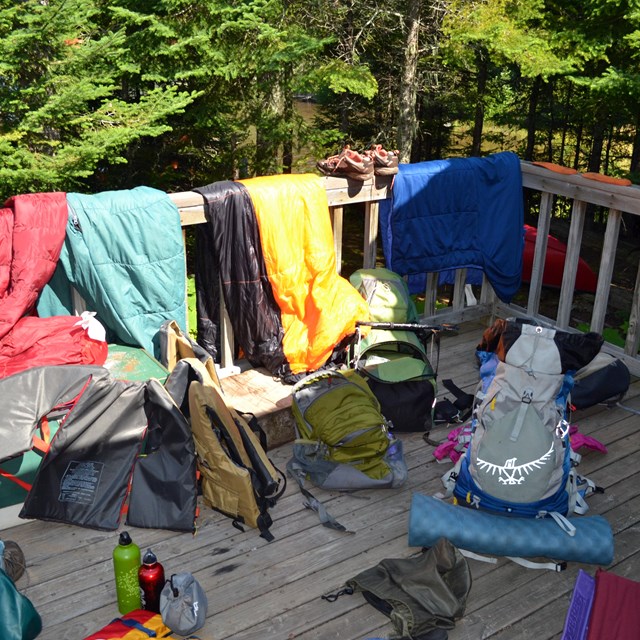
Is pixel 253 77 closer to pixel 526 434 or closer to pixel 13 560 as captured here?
pixel 526 434

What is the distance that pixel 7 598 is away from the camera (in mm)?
2805

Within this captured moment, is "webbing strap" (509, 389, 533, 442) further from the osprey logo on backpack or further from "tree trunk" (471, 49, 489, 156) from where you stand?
"tree trunk" (471, 49, 489, 156)

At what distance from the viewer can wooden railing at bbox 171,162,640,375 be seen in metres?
4.62

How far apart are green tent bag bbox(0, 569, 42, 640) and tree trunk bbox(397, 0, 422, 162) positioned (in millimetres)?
8684

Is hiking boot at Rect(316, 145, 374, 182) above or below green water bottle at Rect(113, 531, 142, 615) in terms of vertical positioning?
above

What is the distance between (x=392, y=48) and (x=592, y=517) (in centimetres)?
985

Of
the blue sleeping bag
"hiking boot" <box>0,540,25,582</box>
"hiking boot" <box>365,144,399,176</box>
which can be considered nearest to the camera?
"hiking boot" <box>0,540,25,582</box>

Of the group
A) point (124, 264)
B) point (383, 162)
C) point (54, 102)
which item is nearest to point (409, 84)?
point (54, 102)

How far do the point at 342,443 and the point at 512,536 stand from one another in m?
0.95

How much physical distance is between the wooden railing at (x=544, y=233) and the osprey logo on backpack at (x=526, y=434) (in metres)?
1.08

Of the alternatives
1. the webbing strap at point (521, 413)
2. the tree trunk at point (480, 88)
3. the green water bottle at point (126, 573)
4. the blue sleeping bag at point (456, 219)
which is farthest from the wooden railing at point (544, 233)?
the tree trunk at point (480, 88)

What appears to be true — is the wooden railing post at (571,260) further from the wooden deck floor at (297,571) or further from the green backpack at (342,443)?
the green backpack at (342,443)

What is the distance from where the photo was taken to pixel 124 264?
400cm

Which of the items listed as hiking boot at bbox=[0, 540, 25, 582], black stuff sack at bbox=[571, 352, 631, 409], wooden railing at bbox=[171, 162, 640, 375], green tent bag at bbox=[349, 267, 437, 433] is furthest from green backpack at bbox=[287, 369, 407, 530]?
hiking boot at bbox=[0, 540, 25, 582]
